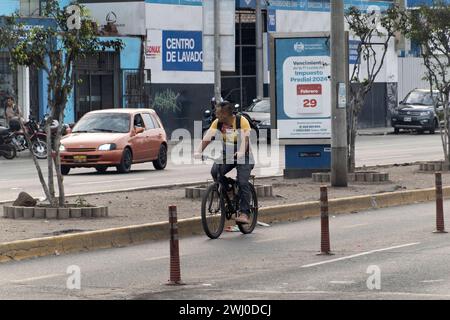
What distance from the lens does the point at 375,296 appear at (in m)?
11.3

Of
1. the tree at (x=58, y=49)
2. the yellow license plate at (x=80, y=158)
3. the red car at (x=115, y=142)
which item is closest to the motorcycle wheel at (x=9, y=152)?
the red car at (x=115, y=142)

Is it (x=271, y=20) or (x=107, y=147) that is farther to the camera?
(x=271, y=20)

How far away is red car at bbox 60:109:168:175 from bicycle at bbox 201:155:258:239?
1186cm

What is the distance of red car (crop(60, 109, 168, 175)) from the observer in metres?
28.4

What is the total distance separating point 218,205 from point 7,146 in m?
20.0

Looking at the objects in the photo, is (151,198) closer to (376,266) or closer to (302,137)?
(302,137)

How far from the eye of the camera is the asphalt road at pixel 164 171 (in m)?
25.2

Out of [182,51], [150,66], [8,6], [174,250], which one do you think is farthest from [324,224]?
[182,51]

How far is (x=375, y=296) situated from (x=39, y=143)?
24918 millimetres

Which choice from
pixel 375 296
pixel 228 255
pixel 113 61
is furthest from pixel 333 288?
pixel 113 61

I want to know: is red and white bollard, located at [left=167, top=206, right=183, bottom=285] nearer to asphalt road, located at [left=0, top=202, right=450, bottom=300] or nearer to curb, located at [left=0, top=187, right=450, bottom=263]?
asphalt road, located at [left=0, top=202, right=450, bottom=300]

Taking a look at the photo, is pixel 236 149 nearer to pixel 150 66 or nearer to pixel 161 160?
pixel 161 160

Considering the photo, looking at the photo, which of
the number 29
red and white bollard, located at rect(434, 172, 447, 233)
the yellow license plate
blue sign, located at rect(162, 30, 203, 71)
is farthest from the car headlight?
blue sign, located at rect(162, 30, 203, 71)

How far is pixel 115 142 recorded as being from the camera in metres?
28.7
